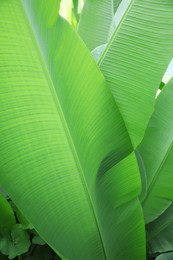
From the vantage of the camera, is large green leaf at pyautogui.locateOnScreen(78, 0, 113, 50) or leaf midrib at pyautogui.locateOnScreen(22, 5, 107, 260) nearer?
leaf midrib at pyautogui.locateOnScreen(22, 5, 107, 260)

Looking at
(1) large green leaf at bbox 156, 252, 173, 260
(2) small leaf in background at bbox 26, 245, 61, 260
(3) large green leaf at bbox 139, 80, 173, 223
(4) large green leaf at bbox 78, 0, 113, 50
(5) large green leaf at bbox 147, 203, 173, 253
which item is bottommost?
(2) small leaf in background at bbox 26, 245, 61, 260

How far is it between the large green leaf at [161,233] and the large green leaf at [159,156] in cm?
4

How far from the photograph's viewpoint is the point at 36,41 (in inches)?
15.6

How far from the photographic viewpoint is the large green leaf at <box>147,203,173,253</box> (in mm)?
722

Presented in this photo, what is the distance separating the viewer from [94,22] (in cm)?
85

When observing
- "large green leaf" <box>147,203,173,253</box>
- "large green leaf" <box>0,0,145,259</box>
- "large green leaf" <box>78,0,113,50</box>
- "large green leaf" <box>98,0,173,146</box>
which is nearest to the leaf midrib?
"large green leaf" <box>0,0,145,259</box>

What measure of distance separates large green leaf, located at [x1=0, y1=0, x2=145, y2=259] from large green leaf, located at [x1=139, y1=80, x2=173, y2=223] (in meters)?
0.09

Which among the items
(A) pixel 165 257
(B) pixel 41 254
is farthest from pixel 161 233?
(B) pixel 41 254

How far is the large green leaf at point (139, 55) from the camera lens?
0.49 metres

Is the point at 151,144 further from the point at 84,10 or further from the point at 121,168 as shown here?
the point at 84,10

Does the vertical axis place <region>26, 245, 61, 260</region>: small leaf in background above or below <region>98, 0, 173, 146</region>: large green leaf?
below

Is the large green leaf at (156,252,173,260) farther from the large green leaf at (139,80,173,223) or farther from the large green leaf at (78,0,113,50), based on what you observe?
the large green leaf at (78,0,113,50)

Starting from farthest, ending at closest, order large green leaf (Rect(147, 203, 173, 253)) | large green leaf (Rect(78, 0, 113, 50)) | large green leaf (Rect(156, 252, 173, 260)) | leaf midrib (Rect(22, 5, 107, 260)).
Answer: large green leaf (Rect(78, 0, 113, 50)) < large green leaf (Rect(147, 203, 173, 253)) < large green leaf (Rect(156, 252, 173, 260)) < leaf midrib (Rect(22, 5, 107, 260))

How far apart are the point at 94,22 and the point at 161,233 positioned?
0.53 meters
